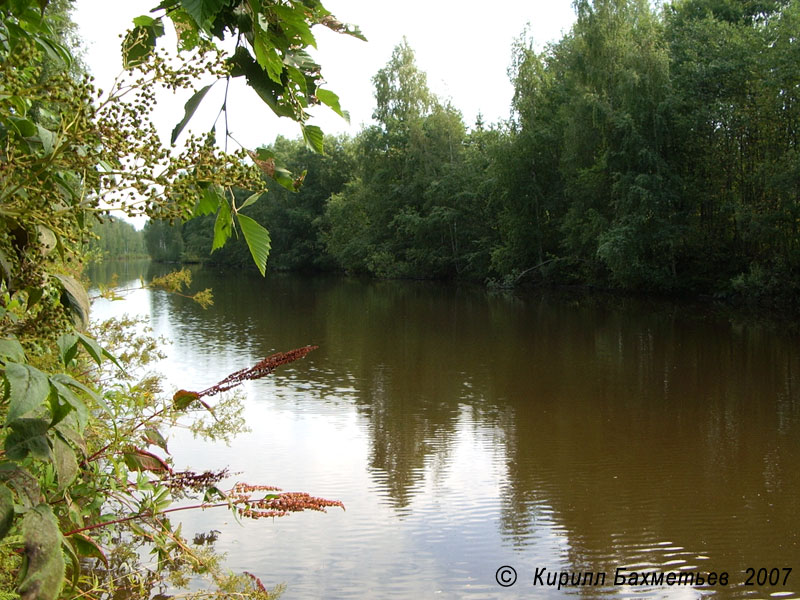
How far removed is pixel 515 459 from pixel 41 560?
27.2ft

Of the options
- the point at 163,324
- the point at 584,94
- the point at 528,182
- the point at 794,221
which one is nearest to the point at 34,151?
the point at 163,324

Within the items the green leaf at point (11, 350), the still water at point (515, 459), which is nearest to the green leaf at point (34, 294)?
the green leaf at point (11, 350)

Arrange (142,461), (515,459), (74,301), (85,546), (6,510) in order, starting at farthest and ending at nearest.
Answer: (515,459)
(142,461)
(85,546)
(74,301)
(6,510)

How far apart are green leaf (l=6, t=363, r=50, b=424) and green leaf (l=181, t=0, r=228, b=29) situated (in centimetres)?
57

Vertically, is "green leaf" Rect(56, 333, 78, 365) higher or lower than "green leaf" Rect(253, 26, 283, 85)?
lower

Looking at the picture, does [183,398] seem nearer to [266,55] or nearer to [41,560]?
[41,560]

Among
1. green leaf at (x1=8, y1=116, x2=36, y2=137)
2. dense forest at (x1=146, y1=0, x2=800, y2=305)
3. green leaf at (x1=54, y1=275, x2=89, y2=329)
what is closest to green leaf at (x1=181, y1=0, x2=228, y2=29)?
green leaf at (x1=8, y1=116, x2=36, y2=137)

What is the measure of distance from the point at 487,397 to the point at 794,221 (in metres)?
16.8

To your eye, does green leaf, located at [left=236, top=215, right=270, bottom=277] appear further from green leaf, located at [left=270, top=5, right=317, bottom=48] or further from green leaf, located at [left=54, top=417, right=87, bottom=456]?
green leaf, located at [left=54, top=417, right=87, bottom=456]

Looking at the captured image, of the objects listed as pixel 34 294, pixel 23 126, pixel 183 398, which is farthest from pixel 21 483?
pixel 183 398

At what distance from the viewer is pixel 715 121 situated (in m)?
27.5

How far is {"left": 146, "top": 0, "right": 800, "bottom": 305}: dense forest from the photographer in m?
25.3

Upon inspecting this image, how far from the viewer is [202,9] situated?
3.59 ft

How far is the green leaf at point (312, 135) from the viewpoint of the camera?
1457mm
